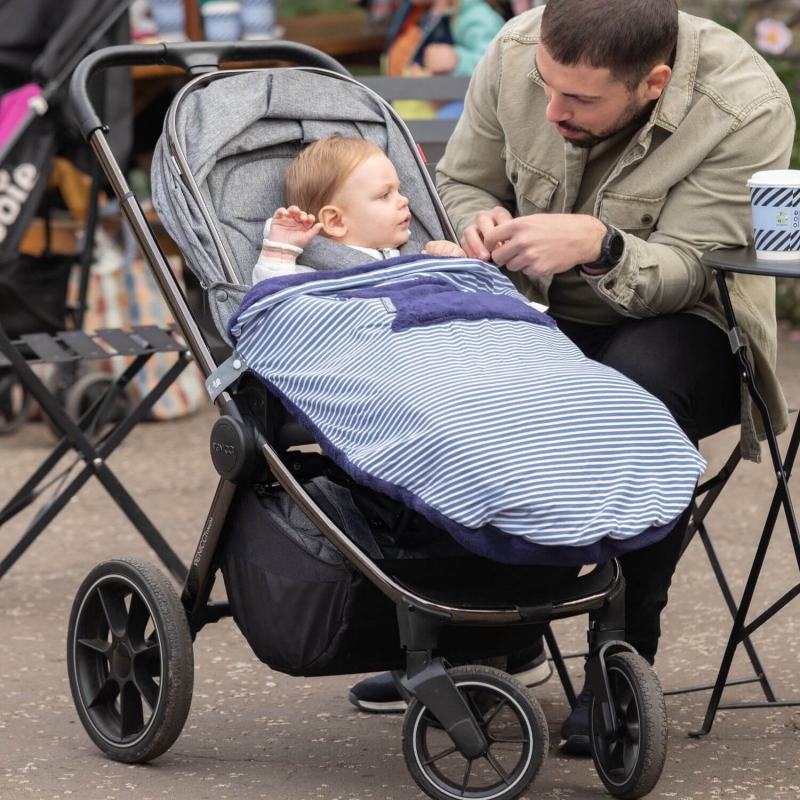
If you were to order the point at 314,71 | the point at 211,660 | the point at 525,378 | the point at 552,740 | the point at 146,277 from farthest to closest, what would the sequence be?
the point at 146,277 → the point at 211,660 → the point at 314,71 → the point at 552,740 → the point at 525,378

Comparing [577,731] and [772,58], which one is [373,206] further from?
[772,58]

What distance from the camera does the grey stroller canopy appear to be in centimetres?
276

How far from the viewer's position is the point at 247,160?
9.73 ft

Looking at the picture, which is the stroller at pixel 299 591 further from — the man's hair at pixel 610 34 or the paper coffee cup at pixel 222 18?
the paper coffee cup at pixel 222 18

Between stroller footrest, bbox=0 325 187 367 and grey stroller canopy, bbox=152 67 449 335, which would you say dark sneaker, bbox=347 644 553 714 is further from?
stroller footrest, bbox=0 325 187 367

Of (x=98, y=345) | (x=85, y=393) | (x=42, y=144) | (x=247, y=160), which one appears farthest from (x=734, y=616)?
(x=42, y=144)

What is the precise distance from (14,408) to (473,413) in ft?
12.1

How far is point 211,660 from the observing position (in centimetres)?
346

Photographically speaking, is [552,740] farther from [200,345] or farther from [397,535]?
[200,345]

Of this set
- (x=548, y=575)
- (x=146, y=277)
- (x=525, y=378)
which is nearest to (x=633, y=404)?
(x=525, y=378)

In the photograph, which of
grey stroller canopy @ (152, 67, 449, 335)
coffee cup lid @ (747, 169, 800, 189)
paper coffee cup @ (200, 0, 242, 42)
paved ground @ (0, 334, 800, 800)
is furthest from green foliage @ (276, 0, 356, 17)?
coffee cup lid @ (747, 169, 800, 189)

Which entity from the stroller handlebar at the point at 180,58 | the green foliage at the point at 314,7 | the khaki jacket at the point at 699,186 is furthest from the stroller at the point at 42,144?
the green foliage at the point at 314,7

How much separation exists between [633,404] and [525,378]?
0.18 meters

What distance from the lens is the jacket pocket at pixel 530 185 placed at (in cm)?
305
